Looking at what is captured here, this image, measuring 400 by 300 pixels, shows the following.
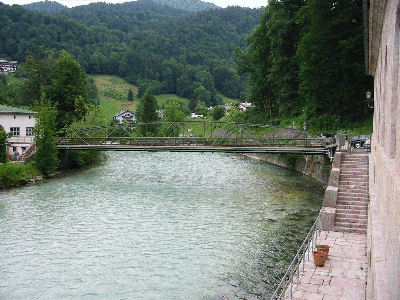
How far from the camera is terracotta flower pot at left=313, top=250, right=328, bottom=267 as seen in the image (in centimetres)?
1315

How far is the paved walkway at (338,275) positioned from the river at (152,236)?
1571 mm

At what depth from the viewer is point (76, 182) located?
33188 millimetres

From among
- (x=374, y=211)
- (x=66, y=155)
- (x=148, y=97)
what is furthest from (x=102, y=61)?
(x=374, y=211)

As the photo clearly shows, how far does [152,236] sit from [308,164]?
21402 millimetres

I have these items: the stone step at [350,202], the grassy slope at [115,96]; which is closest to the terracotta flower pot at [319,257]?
the stone step at [350,202]

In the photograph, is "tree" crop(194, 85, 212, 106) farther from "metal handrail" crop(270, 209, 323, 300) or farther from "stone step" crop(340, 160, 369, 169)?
"metal handrail" crop(270, 209, 323, 300)

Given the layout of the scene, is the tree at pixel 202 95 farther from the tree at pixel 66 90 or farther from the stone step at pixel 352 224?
the stone step at pixel 352 224

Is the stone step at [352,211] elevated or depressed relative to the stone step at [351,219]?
elevated

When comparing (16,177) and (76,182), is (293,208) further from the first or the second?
(16,177)

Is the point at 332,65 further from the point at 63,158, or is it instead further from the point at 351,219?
the point at 63,158

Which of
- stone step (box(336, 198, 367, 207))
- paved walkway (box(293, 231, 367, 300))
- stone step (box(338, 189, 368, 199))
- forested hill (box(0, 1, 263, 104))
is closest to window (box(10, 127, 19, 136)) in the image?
stone step (box(338, 189, 368, 199))

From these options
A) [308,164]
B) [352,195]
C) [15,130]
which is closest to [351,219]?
[352,195]

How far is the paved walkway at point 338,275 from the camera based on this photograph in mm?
11377

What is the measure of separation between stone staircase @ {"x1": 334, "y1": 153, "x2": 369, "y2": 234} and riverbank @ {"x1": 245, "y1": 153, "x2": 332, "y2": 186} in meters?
9.99
